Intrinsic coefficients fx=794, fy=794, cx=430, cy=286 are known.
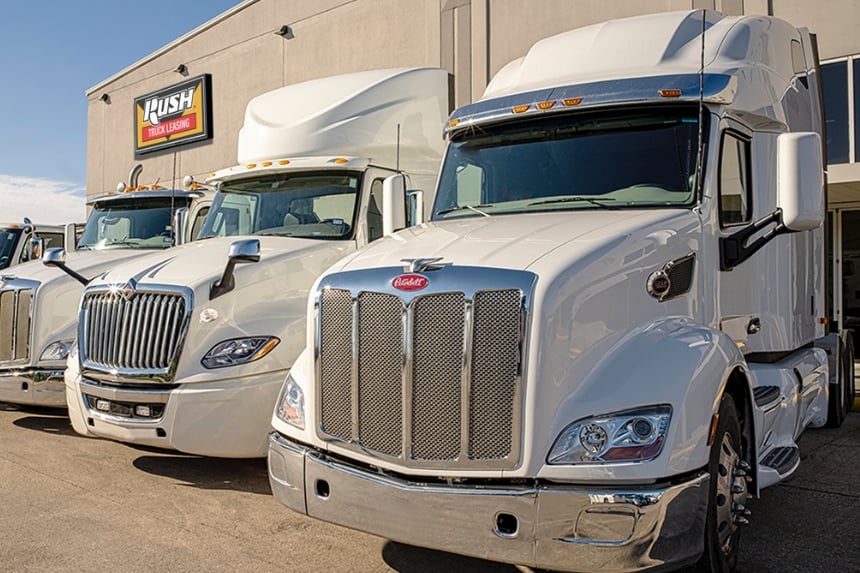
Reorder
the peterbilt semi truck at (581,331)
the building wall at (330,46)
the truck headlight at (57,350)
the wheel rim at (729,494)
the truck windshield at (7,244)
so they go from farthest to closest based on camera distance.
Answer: the building wall at (330,46)
the truck windshield at (7,244)
the truck headlight at (57,350)
the wheel rim at (729,494)
the peterbilt semi truck at (581,331)

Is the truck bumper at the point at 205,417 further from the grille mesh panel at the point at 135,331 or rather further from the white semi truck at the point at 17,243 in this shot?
the white semi truck at the point at 17,243

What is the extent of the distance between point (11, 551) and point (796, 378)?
5.36 metres

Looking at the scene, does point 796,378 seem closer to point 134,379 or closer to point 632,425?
point 632,425

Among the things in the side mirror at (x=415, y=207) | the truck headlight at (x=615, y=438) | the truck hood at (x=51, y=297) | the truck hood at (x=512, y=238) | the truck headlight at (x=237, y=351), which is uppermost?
the side mirror at (x=415, y=207)

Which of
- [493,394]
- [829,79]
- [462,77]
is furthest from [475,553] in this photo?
[462,77]

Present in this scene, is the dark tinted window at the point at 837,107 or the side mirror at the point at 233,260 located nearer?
the side mirror at the point at 233,260

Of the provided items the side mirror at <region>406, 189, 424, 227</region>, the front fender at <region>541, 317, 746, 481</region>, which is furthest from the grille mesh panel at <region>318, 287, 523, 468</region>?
the side mirror at <region>406, 189, 424, 227</region>

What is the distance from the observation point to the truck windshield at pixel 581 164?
15.5 feet

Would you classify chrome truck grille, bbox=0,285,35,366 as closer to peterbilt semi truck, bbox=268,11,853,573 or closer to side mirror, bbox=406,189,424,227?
side mirror, bbox=406,189,424,227

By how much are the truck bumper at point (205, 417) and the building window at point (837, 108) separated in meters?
9.93

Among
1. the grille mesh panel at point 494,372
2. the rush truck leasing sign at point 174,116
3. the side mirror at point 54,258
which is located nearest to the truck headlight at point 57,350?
the side mirror at point 54,258

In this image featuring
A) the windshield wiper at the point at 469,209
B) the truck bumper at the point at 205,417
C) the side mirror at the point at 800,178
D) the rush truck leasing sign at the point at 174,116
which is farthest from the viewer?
the rush truck leasing sign at the point at 174,116

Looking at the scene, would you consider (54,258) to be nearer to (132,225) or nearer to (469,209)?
(132,225)

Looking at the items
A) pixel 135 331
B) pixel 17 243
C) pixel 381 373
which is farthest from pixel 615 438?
pixel 17 243
